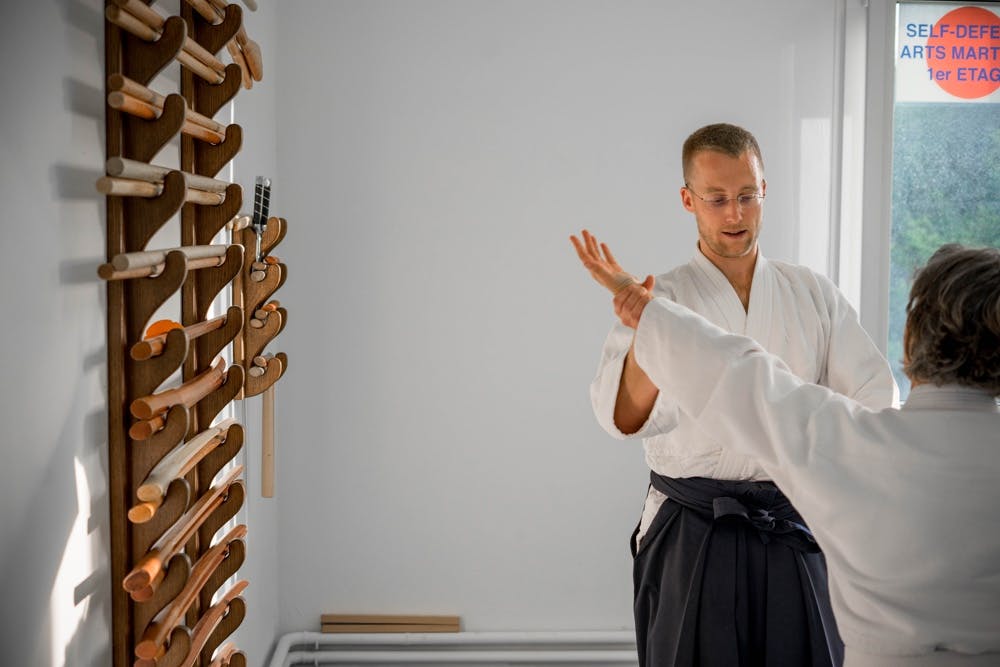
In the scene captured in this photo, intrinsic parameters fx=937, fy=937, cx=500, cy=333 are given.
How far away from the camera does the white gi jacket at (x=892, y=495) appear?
1202mm

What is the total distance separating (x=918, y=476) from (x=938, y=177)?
220 cm

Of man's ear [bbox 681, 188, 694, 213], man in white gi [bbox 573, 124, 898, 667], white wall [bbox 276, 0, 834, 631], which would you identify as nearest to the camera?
man in white gi [bbox 573, 124, 898, 667]

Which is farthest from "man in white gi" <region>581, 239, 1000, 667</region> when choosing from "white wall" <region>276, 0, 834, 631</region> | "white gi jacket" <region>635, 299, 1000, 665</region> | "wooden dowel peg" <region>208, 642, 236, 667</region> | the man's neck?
"white wall" <region>276, 0, 834, 631</region>

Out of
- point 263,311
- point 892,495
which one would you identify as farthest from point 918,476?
point 263,311

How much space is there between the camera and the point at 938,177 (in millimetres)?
3094

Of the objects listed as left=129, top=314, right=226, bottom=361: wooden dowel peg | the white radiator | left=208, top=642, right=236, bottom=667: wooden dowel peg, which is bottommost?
the white radiator

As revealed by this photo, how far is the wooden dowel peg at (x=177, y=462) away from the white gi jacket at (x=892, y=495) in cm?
82

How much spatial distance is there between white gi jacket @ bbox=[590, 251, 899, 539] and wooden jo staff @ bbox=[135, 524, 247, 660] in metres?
0.88

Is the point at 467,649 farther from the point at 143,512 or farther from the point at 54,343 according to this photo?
the point at 54,343

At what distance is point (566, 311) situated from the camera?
9.84 feet

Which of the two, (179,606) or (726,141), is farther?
(726,141)

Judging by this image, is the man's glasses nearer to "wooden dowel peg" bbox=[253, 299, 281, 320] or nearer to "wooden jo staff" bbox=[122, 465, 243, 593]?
"wooden dowel peg" bbox=[253, 299, 281, 320]

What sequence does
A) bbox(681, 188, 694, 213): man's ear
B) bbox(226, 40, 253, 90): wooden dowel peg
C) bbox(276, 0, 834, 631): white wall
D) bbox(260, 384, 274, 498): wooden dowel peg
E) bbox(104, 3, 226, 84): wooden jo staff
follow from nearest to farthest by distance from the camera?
bbox(104, 3, 226, 84): wooden jo staff < bbox(226, 40, 253, 90): wooden dowel peg < bbox(681, 188, 694, 213): man's ear < bbox(260, 384, 274, 498): wooden dowel peg < bbox(276, 0, 834, 631): white wall

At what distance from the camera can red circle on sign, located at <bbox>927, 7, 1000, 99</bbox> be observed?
3068 mm
